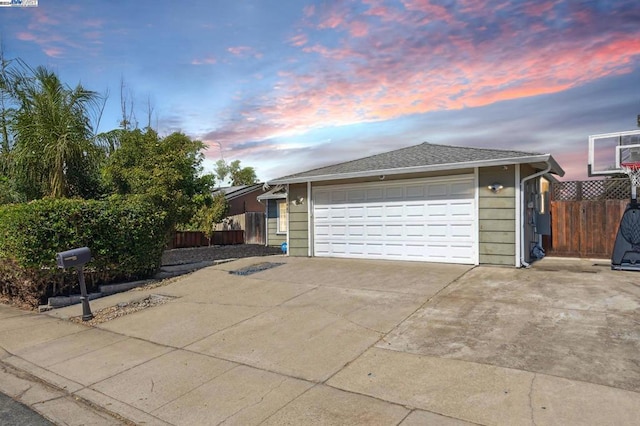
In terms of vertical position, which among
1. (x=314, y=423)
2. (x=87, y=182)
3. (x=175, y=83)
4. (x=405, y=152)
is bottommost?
Result: (x=314, y=423)

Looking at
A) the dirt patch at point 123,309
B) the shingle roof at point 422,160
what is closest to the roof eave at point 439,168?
the shingle roof at point 422,160

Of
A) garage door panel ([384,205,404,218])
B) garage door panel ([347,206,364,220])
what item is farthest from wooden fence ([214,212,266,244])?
garage door panel ([384,205,404,218])

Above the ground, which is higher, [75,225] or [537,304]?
[75,225]

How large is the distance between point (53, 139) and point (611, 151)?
15095mm

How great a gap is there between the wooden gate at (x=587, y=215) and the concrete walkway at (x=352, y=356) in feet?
9.51

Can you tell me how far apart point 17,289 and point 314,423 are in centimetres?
814

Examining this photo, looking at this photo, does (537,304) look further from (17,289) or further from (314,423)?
(17,289)

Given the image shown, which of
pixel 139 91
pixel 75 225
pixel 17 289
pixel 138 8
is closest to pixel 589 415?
pixel 75 225

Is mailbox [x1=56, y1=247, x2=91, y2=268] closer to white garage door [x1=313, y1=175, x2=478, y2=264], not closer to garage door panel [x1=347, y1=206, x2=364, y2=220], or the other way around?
white garage door [x1=313, y1=175, x2=478, y2=264]

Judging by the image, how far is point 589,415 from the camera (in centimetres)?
303

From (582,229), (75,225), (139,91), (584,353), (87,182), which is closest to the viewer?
(584,353)

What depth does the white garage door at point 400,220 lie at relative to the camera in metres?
9.54

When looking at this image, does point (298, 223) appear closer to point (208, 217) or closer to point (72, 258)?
point (72, 258)

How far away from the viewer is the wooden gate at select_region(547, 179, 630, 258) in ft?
33.5
